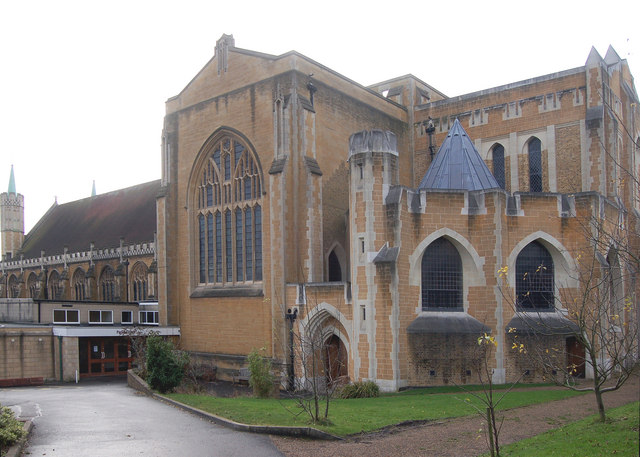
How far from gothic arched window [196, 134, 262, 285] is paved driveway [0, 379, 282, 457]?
9.77 m

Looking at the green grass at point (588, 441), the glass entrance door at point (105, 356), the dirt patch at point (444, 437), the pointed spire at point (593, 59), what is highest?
the pointed spire at point (593, 59)

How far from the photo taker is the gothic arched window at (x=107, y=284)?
49784mm

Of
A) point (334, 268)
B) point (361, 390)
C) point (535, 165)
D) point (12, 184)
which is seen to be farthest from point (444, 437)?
point (12, 184)

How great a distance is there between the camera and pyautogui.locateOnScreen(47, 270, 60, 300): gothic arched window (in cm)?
5459

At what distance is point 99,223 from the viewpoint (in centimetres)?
5400

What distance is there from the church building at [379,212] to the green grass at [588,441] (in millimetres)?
5182

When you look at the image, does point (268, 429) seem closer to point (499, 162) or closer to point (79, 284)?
point (499, 162)

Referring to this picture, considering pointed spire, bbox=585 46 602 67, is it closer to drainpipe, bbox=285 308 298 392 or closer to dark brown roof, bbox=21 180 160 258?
drainpipe, bbox=285 308 298 392

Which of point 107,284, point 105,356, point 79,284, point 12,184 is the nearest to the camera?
point 105,356

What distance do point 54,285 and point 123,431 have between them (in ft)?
149

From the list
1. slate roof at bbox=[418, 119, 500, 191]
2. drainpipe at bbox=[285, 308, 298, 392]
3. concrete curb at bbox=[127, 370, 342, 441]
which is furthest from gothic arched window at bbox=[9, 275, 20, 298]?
concrete curb at bbox=[127, 370, 342, 441]

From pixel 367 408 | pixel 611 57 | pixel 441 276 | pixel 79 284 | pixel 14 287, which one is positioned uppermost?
pixel 611 57

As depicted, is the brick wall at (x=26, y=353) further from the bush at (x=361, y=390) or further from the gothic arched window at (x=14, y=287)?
the gothic arched window at (x=14, y=287)

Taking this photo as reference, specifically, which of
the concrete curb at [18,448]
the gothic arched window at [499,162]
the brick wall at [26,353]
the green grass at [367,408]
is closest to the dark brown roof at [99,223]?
the brick wall at [26,353]
